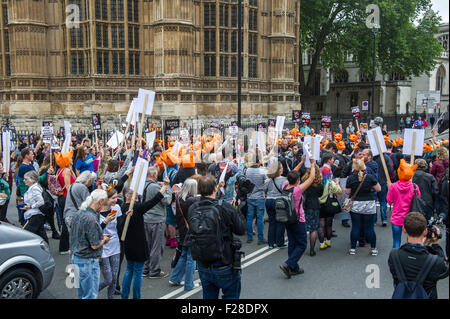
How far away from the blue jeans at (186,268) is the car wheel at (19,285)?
200 centimetres

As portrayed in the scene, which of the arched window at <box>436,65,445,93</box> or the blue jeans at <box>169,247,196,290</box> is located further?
the arched window at <box>436,65,445,93</box>

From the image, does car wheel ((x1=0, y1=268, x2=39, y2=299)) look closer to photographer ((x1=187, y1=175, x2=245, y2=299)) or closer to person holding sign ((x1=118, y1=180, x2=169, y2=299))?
person holding sign ((x1=118, y1=180, x2=169, y2=299))

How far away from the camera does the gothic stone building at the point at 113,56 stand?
2562 centimetres

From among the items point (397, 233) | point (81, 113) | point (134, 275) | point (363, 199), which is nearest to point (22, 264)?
point (134, 275)

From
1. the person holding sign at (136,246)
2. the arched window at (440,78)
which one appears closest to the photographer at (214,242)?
the person holding sign at (136,246)

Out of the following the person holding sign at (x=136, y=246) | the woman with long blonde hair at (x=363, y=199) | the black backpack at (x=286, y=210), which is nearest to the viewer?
the person holding sign at (x=136, y=246)

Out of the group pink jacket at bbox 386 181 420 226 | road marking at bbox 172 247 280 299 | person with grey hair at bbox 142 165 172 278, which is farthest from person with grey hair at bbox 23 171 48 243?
pink jacket at bbox 386 181 420 226

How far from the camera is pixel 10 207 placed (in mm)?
12594

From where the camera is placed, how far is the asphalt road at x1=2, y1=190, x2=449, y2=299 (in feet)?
21.5

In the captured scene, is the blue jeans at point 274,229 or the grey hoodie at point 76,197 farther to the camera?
the blue jeans at point 274,229

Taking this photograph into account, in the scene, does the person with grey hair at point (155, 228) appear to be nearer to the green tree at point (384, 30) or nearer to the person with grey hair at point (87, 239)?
the person with grey hair at point (87, 239)

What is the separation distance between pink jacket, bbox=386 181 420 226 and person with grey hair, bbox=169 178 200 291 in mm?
3164

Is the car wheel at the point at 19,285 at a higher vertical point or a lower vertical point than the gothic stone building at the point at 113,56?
lower

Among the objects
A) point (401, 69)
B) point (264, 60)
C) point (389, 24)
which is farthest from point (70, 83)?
point (401, 69)
